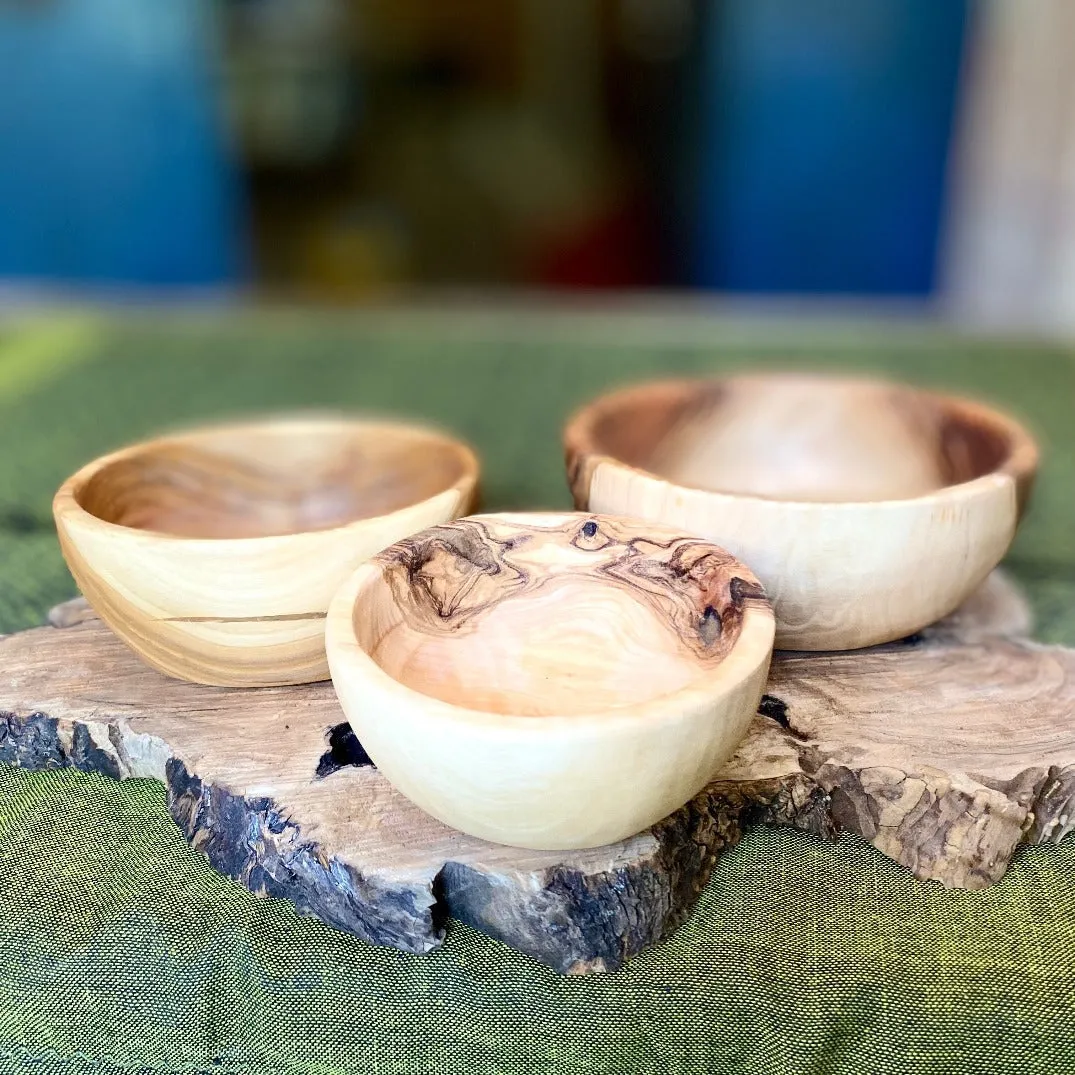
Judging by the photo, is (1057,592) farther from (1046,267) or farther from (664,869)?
(1046,267)

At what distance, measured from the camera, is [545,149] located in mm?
3035

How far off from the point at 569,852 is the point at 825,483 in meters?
0.46

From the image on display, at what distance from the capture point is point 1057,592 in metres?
0.85

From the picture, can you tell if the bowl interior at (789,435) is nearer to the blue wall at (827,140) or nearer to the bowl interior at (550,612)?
the bowl interior at (550,612)

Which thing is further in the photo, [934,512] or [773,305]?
[773,305]

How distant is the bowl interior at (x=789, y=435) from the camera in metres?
0.80

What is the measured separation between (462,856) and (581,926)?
0.06m

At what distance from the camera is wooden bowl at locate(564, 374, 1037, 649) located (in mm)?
570

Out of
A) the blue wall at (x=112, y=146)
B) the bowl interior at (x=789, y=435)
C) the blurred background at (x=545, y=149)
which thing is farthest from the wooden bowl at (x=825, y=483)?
the blue wall at (x=112, y=146)

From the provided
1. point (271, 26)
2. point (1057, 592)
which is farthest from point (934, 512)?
point (271, 26)

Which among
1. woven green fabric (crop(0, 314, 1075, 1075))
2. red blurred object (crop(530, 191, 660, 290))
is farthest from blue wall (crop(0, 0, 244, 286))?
woven green fabric (crop(0, 314, 1075, 1075))

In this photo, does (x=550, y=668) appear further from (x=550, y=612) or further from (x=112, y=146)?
(x=112, y=146)

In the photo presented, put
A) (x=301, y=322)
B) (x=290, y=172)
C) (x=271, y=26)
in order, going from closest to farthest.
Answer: (x=301, y=322) < (x=271, y=26) < (x=290, y=172)

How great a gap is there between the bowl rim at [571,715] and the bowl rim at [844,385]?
0.22 feet
